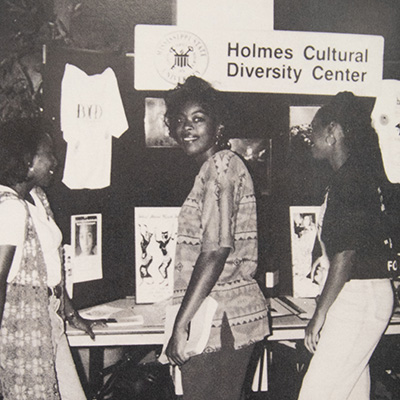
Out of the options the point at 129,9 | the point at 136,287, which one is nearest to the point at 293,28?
the point at 129,9

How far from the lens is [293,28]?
8.19 feet

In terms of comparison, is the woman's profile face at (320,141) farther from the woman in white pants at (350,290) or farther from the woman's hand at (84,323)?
the woman's hand at (84,323)

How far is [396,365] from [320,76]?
1612 mm

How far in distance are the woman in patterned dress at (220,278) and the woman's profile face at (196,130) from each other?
0.38 feet

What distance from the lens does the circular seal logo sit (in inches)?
86.0

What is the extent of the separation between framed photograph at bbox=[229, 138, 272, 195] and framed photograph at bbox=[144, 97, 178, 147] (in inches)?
13.8

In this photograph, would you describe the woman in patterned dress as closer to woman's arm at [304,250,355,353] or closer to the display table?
woman's arm at [304,250,355,353]

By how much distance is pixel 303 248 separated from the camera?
246 centimetres

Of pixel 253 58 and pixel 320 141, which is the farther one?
pixel 253 58

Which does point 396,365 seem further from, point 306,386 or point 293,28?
point 293,28

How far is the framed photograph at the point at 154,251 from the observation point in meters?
2.32

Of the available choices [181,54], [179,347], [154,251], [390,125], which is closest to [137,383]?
[154,251]

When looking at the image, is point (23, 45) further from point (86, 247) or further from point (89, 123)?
point (86, 247)

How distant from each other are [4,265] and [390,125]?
2028mm
